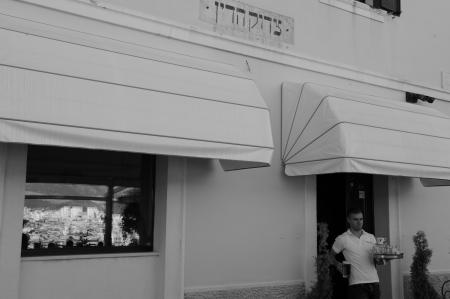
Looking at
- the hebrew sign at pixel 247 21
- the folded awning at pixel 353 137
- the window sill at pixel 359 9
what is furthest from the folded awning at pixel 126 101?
the window sill at pixel 359 9

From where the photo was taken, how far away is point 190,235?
22.0 feet

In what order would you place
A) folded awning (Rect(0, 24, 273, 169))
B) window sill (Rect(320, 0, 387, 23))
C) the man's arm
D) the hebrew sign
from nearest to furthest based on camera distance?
folded awning (Rect(0, 24, 273, 169)) < the man's arm < the hebrew sign < window sill (Rect(320, 0, 387, 23))

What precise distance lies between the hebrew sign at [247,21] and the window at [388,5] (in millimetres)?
2073

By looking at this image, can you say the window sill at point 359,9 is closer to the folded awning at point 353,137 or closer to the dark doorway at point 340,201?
the folded awning at point 353,137

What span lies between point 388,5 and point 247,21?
311 centimetres

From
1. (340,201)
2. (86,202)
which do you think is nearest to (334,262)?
(340,201)

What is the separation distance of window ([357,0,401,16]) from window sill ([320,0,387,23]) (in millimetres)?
146

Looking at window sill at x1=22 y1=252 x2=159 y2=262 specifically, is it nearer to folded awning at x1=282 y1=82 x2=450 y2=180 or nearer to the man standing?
folded awning at x1=282 y1=82 x2=450 y2=180

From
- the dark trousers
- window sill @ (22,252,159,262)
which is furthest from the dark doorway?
window sill @ (22,252,159,262)

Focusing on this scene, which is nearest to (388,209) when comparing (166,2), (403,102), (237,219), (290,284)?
(403,102)

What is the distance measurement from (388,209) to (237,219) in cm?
300

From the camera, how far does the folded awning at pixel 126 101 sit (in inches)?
195

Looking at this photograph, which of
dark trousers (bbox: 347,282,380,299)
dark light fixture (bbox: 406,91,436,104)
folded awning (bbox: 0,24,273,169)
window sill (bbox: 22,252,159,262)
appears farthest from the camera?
dark light fixture (bbox: 406,91,436,104)

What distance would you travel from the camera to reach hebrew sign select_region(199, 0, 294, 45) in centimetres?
728
